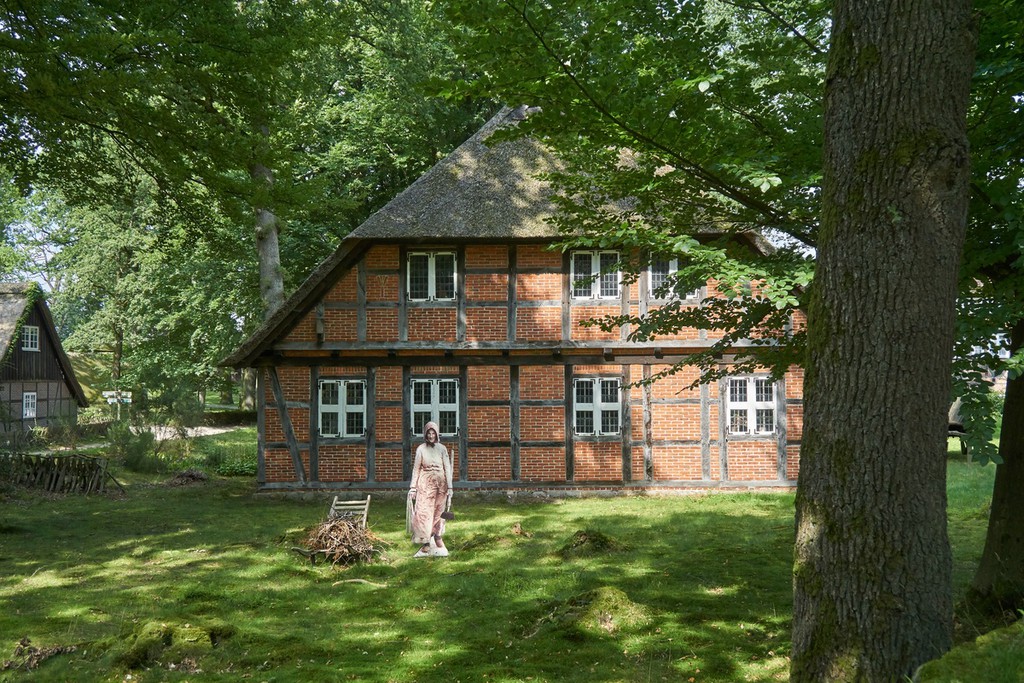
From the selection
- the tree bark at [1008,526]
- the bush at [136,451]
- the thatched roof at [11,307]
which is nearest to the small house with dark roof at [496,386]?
the bush at [136,451]

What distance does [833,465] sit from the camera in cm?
454

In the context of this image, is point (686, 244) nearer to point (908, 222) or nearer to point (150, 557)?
point (908, 222)

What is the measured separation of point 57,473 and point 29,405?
15.1 m

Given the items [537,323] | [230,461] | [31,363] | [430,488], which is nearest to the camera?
[430,488]

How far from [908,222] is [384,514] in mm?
12470

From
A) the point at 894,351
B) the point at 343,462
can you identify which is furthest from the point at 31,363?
the point at 894,351

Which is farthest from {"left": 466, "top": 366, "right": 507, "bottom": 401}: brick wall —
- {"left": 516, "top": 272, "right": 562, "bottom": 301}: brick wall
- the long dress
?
the long dress

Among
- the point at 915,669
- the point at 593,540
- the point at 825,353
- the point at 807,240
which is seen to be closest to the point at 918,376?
the point at 825,353

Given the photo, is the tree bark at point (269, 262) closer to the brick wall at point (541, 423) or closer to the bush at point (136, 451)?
the bush at point (136, 451)

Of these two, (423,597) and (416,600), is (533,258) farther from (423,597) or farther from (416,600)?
(416,600)

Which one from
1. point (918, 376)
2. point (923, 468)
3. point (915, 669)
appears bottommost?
point (915, 669)

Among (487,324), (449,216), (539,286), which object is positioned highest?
(449,216)

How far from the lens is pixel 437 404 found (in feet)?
58.1

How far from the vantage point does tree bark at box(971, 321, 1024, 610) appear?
22.9ft
